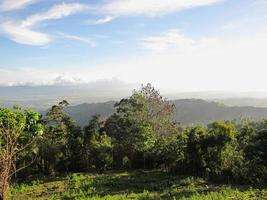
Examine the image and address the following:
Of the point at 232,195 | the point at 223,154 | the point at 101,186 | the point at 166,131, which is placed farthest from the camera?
the point at 166,131

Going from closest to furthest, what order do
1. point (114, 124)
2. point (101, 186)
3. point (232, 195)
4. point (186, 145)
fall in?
point (232, 195) → point (101, 186) → point (186, 145) → point (114, 124)

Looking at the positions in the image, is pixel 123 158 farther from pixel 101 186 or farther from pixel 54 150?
pixel 101 186

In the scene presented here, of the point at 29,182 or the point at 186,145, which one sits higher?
the point at 186,145

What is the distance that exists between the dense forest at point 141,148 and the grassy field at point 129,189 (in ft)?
5.60

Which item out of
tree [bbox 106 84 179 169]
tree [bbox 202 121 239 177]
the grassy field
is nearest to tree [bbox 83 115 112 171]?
tree [bbox 106 84 179 169]

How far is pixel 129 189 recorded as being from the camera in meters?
21.1

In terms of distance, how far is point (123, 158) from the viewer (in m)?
32.5

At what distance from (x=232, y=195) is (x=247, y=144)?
8223 mm

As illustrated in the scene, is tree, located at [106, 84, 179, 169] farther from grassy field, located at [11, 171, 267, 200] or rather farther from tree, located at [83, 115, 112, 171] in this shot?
grassy field, located at [11, 171, 267, 200]

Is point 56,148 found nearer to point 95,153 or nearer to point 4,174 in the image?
point 95,153

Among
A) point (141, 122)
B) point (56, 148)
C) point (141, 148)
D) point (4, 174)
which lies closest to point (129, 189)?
point (4, 174)

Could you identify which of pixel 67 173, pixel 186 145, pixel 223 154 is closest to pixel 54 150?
pixel 67 173

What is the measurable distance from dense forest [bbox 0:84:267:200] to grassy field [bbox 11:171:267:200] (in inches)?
67.3

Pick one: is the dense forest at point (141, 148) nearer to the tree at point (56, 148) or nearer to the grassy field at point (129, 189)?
the tree at point (56, 148)
